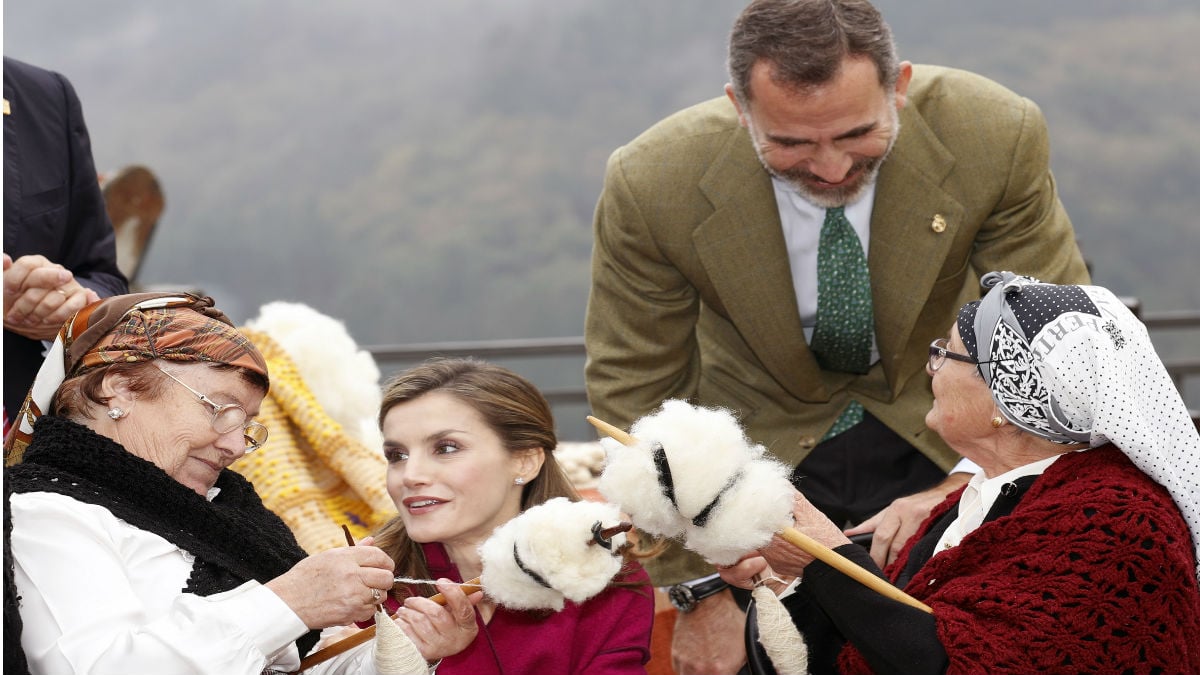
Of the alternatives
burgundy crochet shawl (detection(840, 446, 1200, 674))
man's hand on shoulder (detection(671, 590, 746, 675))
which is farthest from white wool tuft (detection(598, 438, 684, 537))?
man's hand on shoulder (detection(671, 590, 746, 675))

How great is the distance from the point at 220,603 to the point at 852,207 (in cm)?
196

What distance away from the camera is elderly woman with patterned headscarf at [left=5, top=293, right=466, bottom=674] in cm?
182

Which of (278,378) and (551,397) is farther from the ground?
(278,378)

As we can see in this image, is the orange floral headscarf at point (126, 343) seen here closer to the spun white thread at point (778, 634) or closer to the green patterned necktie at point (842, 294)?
the spun white thread at point (778, 634)

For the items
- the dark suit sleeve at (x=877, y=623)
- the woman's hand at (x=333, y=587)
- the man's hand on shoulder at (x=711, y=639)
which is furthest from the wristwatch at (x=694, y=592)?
the woman's hand at (x=333, y=587)

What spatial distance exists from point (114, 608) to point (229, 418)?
0.44 metres

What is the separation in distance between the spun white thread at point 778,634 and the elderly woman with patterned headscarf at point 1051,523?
0.08 meters

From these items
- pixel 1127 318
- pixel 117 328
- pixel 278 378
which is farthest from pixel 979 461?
pixel 278 378

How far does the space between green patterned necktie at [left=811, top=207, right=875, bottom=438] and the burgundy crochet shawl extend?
1142 mm

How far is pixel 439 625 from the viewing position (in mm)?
2201

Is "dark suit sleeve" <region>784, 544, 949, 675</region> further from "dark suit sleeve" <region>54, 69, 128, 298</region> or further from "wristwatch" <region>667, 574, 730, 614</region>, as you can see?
"dark suit sleeve" <region>54, 69, 128, 298</region>

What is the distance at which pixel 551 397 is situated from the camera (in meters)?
7.48

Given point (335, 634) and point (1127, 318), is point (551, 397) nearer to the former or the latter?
point (335, 634)

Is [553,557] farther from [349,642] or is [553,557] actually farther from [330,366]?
[330,366]
